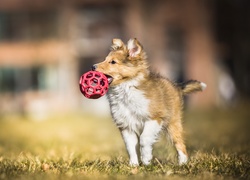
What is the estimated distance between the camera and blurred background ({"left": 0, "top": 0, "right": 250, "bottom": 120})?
42.0 m

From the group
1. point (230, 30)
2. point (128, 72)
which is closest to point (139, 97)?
point (128, 72)

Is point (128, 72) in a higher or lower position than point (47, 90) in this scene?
higher

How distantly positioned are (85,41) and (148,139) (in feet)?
112

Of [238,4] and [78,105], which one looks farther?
[238,4]

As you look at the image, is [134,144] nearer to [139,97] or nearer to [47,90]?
[139,97]

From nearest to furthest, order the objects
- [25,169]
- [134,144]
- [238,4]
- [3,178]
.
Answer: [3,178] → [25,169] → [134,144] → [238,4]

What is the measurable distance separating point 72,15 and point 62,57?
2.76 m

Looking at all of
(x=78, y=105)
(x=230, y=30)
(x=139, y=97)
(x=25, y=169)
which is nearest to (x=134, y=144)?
(x=139, y=97)

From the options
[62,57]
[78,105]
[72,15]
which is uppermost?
[72,15]

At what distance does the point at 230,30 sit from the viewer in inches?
1784

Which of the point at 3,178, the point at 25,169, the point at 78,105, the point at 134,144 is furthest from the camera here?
the point at 78,105

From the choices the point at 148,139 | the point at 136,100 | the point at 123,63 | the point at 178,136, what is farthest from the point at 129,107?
the point at 178,136

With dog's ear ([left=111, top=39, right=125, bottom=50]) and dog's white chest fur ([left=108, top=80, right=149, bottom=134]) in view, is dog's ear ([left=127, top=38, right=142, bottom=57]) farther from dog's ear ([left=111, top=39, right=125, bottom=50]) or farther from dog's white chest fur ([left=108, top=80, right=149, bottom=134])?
dog's white chest fur ([left=108, top=80, right=149, bottom=134])

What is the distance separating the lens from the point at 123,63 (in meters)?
8.67
